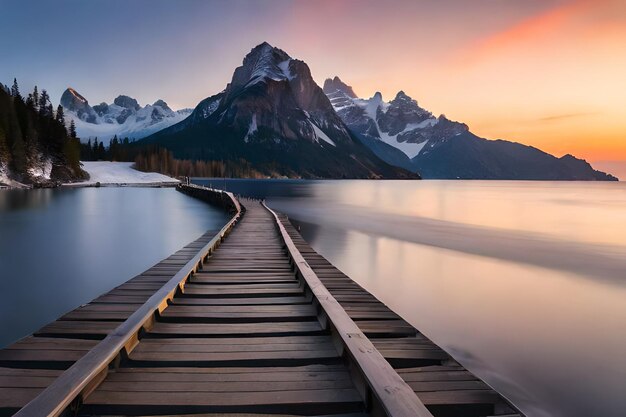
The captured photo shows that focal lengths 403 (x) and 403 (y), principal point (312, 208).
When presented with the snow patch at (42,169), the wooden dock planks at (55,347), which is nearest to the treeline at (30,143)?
the snow patch at (42,169)

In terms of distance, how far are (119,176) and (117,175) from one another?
106cm

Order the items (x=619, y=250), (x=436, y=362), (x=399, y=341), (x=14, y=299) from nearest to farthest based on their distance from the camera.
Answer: (x=436, y=362)
(x=399, y=341)
(x=14, y=299)
(x=619, y=250)

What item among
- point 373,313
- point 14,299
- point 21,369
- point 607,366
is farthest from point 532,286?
point 14,299

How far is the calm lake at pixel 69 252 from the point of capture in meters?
13.1

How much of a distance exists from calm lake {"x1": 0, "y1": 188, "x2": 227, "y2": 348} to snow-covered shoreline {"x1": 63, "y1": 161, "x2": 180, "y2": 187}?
79651 millimetres

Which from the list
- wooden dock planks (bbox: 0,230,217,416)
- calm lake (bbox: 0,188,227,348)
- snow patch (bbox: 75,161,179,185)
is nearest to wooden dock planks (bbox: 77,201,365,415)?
wooden dock planks (bbox: 0,230,217,416)

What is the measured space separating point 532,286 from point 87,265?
66.7ft

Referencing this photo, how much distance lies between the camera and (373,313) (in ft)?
26.7

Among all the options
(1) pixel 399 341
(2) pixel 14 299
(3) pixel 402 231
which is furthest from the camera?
(3) pixel 402 231

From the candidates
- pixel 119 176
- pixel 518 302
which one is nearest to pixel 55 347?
pixel 518 302

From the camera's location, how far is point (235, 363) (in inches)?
208

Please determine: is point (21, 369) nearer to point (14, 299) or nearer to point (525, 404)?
point (525, 404)

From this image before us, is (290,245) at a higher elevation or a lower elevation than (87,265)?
higher

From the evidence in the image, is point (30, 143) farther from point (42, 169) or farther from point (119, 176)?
point (119, 176)
